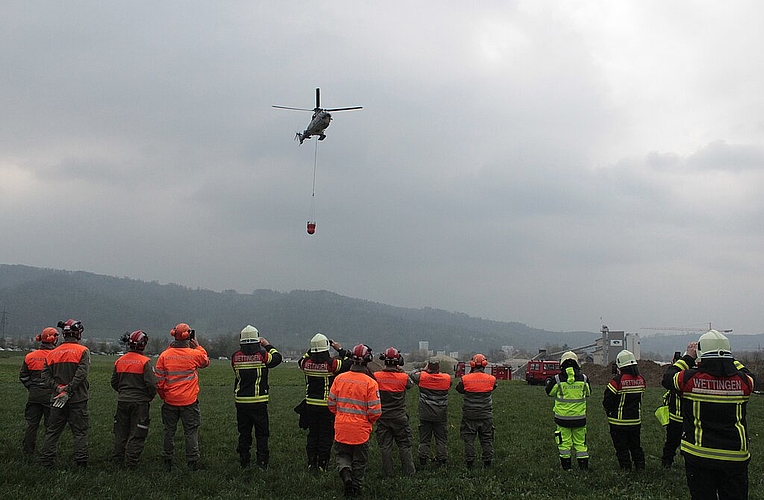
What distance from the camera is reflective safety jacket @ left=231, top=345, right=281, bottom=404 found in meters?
11.1

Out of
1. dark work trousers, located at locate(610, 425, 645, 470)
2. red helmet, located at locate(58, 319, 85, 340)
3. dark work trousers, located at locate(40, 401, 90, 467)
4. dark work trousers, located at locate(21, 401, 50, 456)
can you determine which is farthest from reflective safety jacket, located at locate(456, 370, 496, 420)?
dark work trousers, located at locate(21, 401, 50, 456)

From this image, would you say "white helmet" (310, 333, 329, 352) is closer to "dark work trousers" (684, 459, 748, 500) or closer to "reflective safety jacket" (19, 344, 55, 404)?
"reflective safety jacket" (19, 344, 55, 404)

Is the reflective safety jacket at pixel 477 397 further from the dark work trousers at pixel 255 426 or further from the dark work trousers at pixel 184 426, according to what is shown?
the dark work trousers at pixel 184 426

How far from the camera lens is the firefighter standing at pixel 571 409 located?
11023mm

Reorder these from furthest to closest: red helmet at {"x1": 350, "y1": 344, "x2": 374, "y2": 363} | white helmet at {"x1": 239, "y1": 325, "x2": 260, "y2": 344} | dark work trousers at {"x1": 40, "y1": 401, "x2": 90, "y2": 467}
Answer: white helmet at {"x1": 239, "y1": 325, "x2": 260, "y2": 344}
dark work trousers at {"x1": 40, "y1": 401, "x2": 90, "y2": 467}
red helmet at {"x1": 350, "y1": 344, "x2": 374, "y2": 363}

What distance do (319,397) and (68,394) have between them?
4522 mm

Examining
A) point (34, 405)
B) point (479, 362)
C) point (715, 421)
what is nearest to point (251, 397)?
point (34, 405)

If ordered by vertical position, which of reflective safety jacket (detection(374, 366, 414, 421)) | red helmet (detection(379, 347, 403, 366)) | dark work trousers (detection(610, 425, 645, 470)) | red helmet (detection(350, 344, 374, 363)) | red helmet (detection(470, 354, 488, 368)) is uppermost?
red helmet (detection(350, 344, 374, 363))

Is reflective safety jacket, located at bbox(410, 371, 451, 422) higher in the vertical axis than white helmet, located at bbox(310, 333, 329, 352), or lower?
lower

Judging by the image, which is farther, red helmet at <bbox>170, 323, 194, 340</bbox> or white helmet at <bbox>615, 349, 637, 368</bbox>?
white helmet at <bbox>615, 349, 637, 368</bbox>

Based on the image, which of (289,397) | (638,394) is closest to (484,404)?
(638,394)

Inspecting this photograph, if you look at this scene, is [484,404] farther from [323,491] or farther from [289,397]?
[289,397]

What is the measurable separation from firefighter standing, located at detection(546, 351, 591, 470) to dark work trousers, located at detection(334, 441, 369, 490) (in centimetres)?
391

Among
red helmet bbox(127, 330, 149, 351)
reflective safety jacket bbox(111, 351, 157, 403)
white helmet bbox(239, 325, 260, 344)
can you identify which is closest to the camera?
reflective safety jacket bbox(111, 351, 157, 403)
